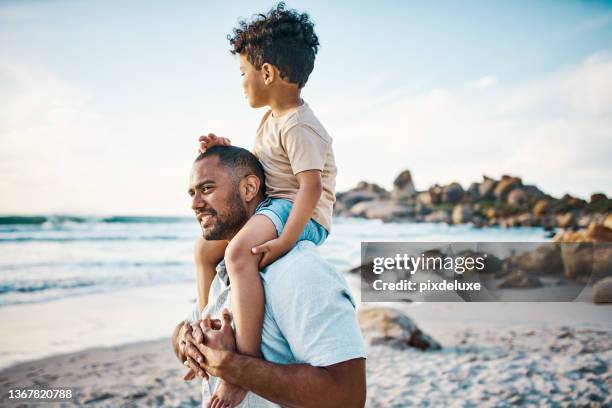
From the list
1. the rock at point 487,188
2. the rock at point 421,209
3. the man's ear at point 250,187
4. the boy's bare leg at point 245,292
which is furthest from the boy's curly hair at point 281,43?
the rock at point 487,188

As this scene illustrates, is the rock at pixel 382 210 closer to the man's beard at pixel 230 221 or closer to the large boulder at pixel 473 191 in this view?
the large boulder at pixel 473 191

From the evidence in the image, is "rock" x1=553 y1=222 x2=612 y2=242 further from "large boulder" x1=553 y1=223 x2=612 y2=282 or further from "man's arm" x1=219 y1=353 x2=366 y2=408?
"man's arm" x1=219 y1=353 x2=366 y2=408

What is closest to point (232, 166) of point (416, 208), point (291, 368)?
point (291, 368)

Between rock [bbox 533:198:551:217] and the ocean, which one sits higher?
rock [bbox 533:198:551:217]

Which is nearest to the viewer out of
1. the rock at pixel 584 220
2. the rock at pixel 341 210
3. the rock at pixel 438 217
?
the rock at pixel 584 220

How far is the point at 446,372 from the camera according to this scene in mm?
5883

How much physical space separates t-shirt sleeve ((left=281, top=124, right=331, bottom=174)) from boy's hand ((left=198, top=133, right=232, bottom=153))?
23 centimetres

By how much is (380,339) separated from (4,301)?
6578mm

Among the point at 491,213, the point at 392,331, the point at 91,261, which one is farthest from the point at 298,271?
the point at 491,213

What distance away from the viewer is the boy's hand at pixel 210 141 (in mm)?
2080

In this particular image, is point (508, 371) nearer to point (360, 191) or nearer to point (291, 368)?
point (291, 368)

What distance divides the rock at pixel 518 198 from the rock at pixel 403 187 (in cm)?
807

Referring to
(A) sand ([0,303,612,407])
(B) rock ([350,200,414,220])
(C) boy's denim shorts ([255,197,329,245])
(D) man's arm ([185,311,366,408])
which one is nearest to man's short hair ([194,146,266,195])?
(C) boy's denim shorts ([255,197,329,245])

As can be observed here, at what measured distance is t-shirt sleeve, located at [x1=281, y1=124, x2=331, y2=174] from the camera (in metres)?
2.05
